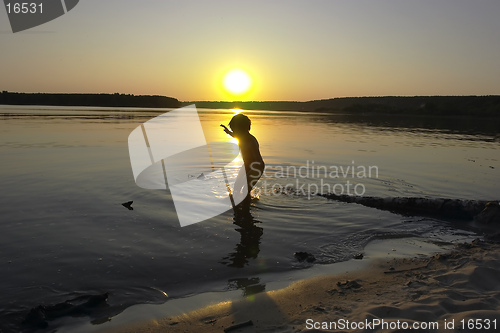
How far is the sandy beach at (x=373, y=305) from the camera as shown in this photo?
13.4 feet

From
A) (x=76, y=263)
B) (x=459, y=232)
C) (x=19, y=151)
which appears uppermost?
(x=19, y=151)

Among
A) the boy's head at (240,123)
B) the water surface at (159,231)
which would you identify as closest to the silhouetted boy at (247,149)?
the boy's head at (240,123)

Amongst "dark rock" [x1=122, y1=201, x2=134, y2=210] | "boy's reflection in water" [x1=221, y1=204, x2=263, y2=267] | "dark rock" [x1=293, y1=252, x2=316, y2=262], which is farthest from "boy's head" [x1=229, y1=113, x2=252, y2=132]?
"dark rock" [x1=293, y1=252, x2=316, y2=262]

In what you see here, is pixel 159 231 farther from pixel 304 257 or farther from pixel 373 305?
pixel 373 305

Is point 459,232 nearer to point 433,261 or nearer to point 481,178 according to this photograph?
point 433,261

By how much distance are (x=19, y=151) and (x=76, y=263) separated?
560 inches

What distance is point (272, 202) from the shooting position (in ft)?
33.8

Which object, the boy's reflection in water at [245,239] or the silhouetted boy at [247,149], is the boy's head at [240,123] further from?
the boy's reflection in water at [245,239]

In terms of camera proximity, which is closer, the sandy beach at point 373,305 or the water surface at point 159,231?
the sandy beach at point 373,305

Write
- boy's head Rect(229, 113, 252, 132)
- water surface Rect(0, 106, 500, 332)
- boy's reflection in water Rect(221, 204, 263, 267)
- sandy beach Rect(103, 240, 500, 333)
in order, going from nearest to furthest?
sandy beach Rect(103, 240, 500, 333), water surface Rect(0, 106, 500, 332), boy's reflection in water Rect(221, 204, 263, 267), boy's head Rect(229, 113, 252, 132)

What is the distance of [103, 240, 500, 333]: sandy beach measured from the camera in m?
4.08

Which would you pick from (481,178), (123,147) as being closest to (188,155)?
(123,147)

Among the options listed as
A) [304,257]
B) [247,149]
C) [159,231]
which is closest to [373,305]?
[304,257]

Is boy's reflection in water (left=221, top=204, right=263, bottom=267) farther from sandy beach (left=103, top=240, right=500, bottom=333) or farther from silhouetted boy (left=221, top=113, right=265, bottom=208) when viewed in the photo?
sandy beach (left=103, top=240, right=500, bottom=333)
